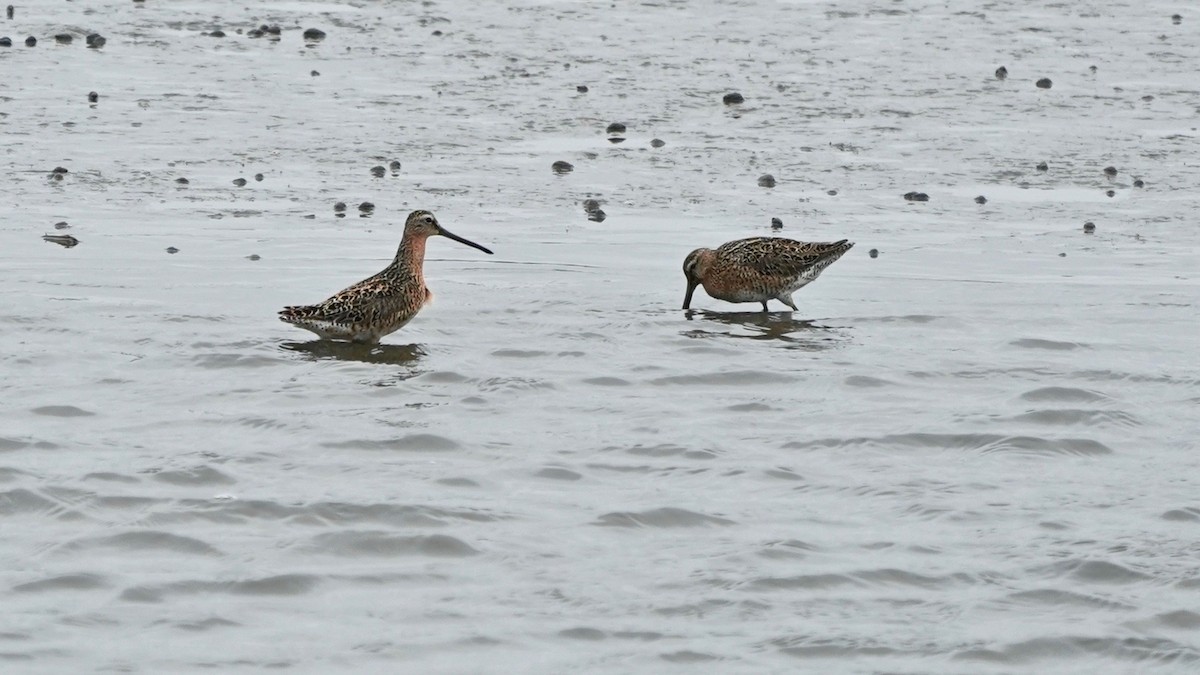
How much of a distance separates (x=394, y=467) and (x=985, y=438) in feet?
9.90

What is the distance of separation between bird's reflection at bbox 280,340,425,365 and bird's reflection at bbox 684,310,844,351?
5.89ft

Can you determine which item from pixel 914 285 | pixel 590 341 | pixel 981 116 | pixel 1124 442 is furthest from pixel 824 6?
pixel 1124 442

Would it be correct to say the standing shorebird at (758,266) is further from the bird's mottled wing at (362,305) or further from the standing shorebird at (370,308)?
the bird's mottled wing at (362,305)

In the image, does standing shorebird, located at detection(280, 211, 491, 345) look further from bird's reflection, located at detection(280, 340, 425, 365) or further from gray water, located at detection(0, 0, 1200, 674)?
gray water, located at detection(0, 0, 1200, 674)

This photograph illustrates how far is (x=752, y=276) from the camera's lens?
1363 cm

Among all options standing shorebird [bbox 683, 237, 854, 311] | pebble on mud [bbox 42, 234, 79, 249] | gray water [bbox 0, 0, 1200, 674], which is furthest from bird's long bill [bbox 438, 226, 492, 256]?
pebble on mud [bbox 42, 234, 79, 249]

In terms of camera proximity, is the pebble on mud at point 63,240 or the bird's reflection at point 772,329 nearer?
the bird's reflection at point 772,329

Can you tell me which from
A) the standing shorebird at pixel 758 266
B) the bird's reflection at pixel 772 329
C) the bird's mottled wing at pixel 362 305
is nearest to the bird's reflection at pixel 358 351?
the bird's mottled wing at pixel 362 305

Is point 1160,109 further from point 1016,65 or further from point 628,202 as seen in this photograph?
point 628,202

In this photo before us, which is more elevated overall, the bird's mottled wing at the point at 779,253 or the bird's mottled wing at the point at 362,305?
the bird's mottled wing at the point at 779,253

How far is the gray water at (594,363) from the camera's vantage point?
25.1ft

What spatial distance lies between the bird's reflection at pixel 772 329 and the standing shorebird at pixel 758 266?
149 millimetres

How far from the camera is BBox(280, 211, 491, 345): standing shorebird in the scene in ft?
39.3

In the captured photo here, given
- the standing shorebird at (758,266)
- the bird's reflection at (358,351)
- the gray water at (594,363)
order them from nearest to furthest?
the gray water at (594,363), the bird's reflection at (358,351), the standing shorebird at (758,266)
